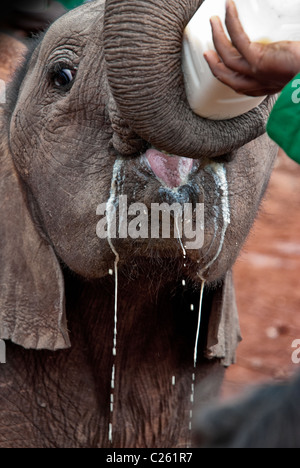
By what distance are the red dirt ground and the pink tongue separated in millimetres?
2884

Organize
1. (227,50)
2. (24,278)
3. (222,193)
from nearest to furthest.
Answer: (227,50), (222,193), (24,278)

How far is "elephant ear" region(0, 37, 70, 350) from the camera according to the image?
122 inches

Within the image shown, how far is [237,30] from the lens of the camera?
213 centimetres

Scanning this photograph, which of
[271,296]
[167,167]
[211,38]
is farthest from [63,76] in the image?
[271,296]

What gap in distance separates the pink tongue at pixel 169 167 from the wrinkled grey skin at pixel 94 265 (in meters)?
0.03

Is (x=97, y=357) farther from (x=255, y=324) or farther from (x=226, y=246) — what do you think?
(x=255, y=324)

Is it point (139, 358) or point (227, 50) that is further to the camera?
point (139, 358)

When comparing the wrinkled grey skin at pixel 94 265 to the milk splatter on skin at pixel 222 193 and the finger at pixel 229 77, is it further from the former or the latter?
the finger at pixel 229 77

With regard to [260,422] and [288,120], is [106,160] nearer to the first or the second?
[288,120]

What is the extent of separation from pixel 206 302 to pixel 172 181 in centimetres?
90

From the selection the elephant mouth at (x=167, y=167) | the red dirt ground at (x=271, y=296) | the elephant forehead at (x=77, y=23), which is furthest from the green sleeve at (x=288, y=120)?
the red dirt ground at (x=271, y=296)

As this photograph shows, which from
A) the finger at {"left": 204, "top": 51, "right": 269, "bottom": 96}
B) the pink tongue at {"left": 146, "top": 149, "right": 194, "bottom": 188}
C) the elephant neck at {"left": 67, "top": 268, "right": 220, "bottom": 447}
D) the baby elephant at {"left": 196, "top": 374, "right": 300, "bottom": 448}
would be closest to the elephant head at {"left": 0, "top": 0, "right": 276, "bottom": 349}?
the pink tongue at {"left": 146, "top": 149, "right": 194, "bottom": 188}

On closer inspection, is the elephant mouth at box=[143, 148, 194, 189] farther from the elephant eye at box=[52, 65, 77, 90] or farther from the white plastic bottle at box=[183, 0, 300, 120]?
the elephant eye at box=[52, 65, 77, 90]
